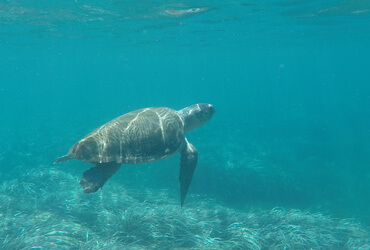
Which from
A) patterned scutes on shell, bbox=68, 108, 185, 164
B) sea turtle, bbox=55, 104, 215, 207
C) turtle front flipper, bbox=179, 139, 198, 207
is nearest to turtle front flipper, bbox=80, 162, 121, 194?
sea turtle, bbox=55, 104, 215, 207

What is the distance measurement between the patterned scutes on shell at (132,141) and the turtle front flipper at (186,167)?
1.71ft

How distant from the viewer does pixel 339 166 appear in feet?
45.7

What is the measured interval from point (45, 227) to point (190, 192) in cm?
566

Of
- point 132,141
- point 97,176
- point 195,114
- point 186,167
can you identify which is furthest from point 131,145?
point 195,114

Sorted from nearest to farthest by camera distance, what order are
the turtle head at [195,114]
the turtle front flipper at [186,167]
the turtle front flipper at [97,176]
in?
the turtle front flipper at [97,176] < the turtle front flipper at [186,167] < the turtle head at [195,114]

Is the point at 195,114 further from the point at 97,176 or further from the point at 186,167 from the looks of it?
the point at 97,176

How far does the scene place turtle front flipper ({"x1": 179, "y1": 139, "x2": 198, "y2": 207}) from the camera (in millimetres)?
6508

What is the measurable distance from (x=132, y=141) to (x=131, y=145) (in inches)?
3.9

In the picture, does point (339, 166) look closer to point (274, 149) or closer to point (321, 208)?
point (274, 149)

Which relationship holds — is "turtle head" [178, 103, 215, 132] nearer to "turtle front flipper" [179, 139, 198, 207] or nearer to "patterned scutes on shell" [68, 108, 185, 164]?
"turtle front flipper" [179, 139, 198, 207]

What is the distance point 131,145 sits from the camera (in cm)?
574

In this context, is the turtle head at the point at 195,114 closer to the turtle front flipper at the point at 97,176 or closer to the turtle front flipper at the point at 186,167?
the turtle front flipper at the point at 186,167

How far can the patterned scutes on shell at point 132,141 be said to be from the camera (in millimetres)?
5492

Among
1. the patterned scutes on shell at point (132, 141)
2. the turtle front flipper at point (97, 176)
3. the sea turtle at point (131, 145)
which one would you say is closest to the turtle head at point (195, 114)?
the sea turtle at point (131, 145)
